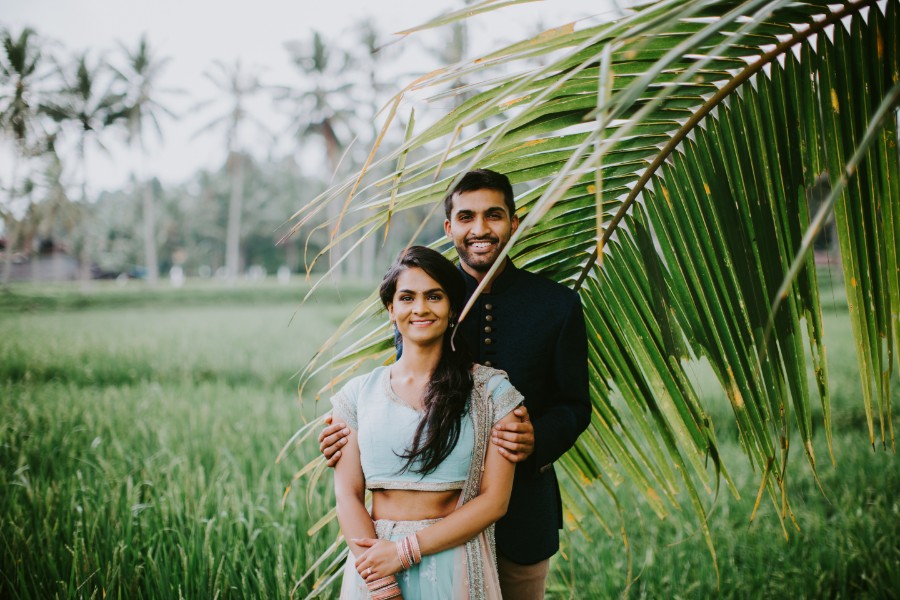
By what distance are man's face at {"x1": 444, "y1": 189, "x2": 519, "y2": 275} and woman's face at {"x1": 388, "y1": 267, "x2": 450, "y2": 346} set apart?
0.40 feet

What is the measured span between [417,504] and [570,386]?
1.32 feet

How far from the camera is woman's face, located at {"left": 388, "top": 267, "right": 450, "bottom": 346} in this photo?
1.21 meters

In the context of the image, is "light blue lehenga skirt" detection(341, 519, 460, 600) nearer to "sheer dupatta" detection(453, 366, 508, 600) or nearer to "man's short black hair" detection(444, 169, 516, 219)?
"sheer dupatta" detection(453, 366, 508, 600)

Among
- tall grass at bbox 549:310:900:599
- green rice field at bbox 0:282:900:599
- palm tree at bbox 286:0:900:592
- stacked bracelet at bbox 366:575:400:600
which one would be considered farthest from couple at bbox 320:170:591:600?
tall grass at bbox 549:310:900:599

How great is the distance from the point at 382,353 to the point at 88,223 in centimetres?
4994

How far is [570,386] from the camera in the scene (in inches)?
50.1

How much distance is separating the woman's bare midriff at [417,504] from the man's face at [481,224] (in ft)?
1.59

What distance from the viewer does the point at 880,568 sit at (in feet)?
8.35

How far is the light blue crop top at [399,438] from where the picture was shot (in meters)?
1.18

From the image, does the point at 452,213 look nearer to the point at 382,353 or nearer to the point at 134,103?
the point at 382,353

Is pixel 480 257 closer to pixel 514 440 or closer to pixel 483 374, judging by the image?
pixel 483 374

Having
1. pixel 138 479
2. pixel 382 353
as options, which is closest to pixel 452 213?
pixel 382 353

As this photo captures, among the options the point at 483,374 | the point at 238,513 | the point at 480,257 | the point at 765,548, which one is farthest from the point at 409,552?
the point at 765,548

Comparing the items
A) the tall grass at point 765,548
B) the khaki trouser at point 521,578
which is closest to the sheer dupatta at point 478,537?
the khaki trouser at point 521,578
